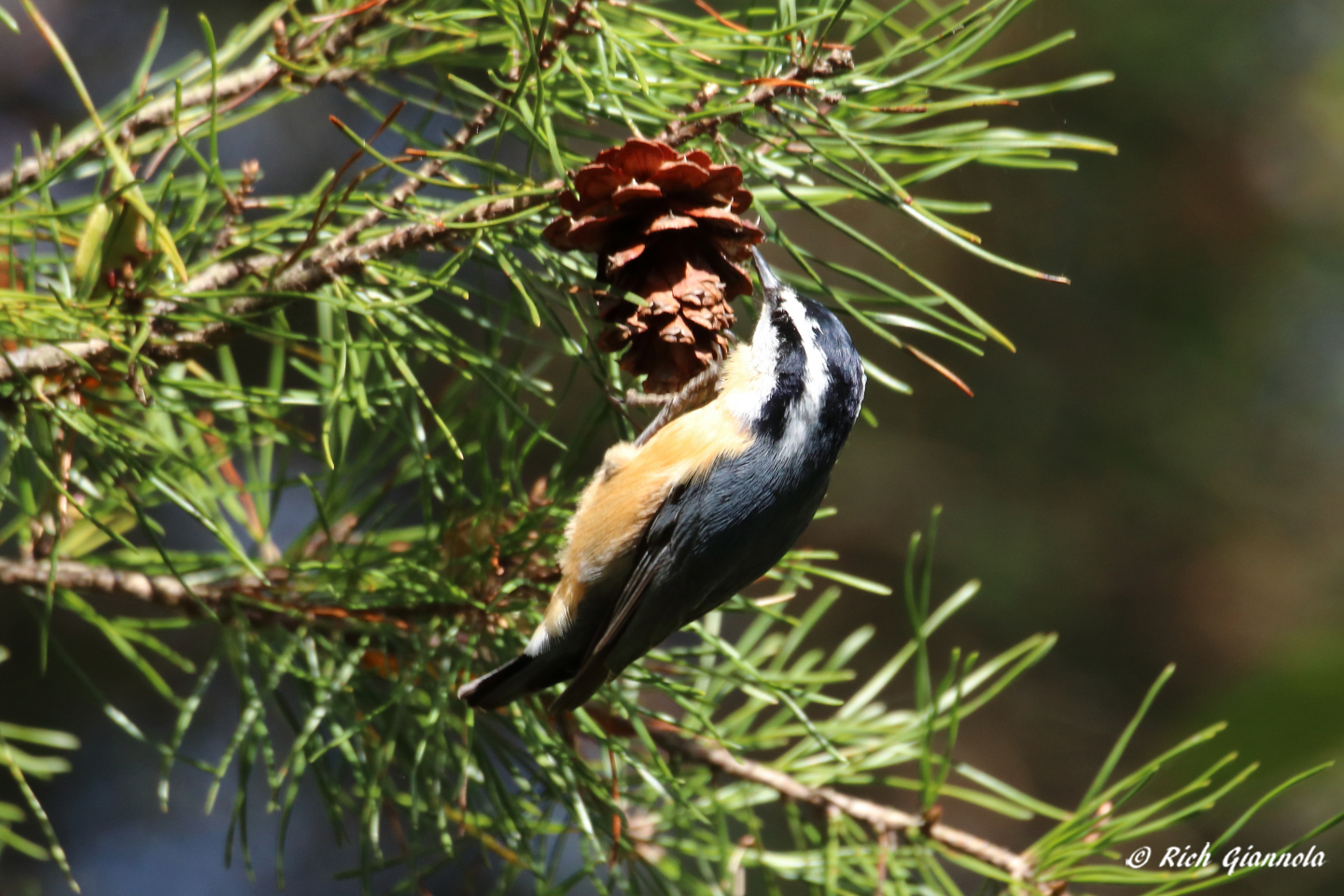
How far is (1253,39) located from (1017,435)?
2.92ft

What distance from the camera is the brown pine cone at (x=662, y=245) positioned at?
61 centimetres

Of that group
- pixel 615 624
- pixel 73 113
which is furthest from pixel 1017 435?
pixel 73 113

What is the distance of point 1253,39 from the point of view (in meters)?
1.95

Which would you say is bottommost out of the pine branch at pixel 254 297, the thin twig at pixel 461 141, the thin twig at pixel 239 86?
the pine branch at pixel 254 297

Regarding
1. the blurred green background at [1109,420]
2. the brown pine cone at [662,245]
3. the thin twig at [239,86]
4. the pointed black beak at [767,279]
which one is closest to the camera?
the brown pine cone at [662,245]

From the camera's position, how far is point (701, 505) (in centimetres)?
92

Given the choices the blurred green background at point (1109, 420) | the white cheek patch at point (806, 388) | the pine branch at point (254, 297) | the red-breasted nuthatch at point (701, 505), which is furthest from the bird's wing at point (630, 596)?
the blurred green background at point (1109, 420)

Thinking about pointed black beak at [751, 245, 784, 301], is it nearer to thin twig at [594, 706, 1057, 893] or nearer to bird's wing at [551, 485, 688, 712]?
bird's wing at [551, 485, 688, 712]

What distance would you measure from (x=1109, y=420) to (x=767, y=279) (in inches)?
60.8

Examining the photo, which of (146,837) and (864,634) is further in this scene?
(146,837)

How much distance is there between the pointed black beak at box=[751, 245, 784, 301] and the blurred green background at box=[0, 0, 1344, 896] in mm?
994

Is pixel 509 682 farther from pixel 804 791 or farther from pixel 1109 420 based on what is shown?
pixel 1109 420

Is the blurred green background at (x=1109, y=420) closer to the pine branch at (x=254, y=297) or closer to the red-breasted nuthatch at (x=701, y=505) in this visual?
the red-breasted nuthatch at (x=701, y=505)

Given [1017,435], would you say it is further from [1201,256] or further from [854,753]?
[854,753]
